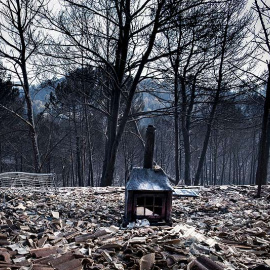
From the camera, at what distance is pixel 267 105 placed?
26.4ft

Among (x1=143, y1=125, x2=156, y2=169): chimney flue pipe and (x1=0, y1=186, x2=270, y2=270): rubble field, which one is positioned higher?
(x1=143, y1=125, x2=156, y2=169): chimney flue pipe

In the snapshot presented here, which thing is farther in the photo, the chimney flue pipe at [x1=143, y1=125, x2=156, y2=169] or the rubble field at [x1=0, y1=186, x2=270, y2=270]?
the chimney flue pipe at [x1=143, y1=125, x2=156, y2=169]

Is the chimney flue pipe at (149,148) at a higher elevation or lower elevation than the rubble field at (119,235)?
higher

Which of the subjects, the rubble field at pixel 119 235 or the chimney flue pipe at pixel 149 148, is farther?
the chimney flue pipe at pixel 149 148

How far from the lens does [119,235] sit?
4.30 metres

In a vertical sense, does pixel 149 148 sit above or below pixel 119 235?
above

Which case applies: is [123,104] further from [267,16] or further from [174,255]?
[174,255]

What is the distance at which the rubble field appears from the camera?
323cm

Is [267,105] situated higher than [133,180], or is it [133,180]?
[267,105]

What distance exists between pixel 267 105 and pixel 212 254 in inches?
238

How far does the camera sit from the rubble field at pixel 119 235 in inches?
127

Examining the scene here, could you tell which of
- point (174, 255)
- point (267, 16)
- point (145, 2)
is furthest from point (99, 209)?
point (267, 16)

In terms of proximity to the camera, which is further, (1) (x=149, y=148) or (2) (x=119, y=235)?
(1) (x=149, y=148)

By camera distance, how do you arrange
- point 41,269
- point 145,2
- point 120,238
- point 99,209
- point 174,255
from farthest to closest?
point 145,2 < point 99,209 < point 120,238 < point 174,255 < point 41,269
